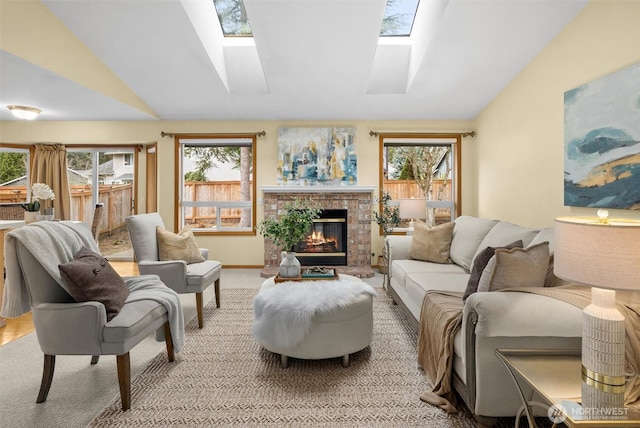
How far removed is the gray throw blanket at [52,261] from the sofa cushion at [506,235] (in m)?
2.54

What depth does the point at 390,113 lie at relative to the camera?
5184 mm

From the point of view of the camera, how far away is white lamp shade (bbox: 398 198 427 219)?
4.63 meters

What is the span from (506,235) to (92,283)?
2.94 meters

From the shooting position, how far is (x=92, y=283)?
190 centimetres

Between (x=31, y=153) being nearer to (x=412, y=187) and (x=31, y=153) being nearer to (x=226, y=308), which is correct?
(x=226, y=308)

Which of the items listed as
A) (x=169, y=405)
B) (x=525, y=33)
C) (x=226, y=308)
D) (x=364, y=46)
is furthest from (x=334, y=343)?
(x=525, y=33)

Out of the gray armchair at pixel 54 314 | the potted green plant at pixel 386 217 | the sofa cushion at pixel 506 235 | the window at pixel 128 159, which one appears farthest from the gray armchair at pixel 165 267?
the window at pixel 128 159

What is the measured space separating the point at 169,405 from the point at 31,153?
5.91 meters

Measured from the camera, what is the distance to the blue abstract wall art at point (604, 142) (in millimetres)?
2404

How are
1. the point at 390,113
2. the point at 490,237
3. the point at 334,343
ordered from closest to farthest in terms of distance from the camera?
1. the point at 334,343
2. the point at 490,237
3. the point at 390,113

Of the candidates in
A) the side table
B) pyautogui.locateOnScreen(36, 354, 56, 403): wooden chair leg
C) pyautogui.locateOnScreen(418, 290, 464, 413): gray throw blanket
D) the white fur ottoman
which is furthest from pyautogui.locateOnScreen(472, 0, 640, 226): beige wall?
pyautogui.locateOnScreen(36, 354, 56, 403): wooden chair leg

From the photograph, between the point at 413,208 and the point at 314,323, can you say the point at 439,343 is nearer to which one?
the point at 314,323

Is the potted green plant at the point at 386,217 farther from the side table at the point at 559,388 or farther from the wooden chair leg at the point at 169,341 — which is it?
the side table at the point at 559,388

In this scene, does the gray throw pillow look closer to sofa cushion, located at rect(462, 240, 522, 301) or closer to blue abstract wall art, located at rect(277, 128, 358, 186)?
sofa cushion, located at rect(462, 240, 522, 301)
